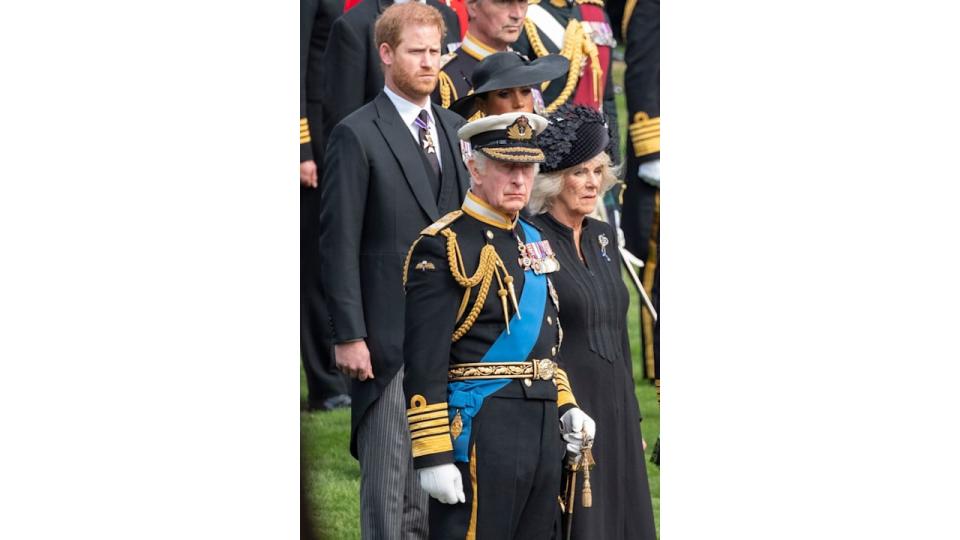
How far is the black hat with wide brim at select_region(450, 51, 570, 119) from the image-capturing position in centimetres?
926

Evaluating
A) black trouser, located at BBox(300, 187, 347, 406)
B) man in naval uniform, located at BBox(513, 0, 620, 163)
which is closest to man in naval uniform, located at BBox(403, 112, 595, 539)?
black trouser, located at BBox(300, 187, 347, 406)

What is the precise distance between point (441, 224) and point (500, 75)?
1222 millimetres

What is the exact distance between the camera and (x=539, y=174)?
29.7ft

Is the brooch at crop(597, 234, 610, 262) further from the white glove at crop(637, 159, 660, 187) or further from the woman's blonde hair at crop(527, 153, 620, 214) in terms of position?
the white glove at crop(637, 159, 660, 187)

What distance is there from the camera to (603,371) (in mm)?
9219

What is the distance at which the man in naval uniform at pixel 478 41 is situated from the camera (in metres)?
9.54

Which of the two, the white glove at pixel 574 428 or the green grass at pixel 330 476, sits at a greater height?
the white glove at pixel 574 428

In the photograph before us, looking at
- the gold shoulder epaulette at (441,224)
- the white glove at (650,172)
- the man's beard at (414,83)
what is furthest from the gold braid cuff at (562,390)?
the white glove at (650,172)

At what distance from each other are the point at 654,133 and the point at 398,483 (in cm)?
261

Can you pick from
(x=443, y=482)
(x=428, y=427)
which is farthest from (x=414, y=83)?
(x=443, y=482)

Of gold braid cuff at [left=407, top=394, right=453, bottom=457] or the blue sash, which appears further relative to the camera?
the blue sash

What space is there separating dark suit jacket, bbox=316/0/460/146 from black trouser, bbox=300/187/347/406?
18.5 inches

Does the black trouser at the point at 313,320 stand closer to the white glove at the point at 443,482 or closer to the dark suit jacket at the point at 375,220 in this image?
the dark suit jacket at the point at 375,220

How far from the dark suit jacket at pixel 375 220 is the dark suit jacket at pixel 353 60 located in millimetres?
319
